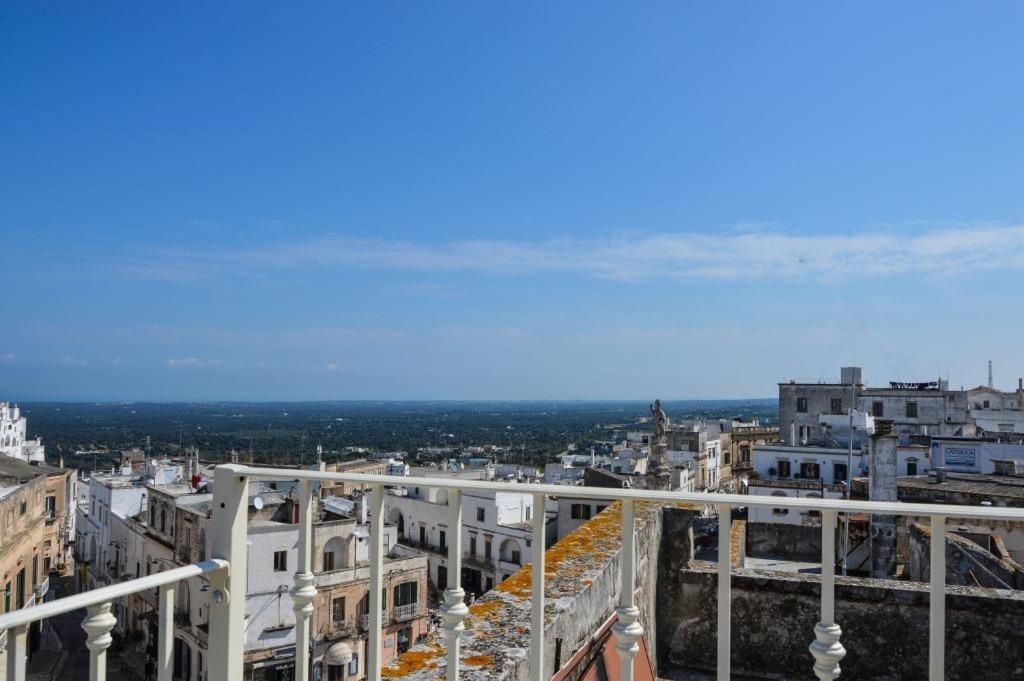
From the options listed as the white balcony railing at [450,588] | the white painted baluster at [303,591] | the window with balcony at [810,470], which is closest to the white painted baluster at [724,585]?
the white balcony railing at [450,588]

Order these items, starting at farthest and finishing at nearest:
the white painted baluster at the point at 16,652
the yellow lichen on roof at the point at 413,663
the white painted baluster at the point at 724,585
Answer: the yellow lichen on roof at the point at 413,663 → the white painted baluster at the point at 724,585 → the white painted baluster at the point at 16,652

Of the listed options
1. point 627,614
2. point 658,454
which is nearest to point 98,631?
point 627,614

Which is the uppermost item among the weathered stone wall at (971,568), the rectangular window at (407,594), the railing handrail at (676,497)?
the railing handrail at (676,497)

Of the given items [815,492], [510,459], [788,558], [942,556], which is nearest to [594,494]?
[942,556]

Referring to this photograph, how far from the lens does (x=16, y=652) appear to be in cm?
190

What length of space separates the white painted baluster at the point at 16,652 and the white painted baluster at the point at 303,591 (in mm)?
897

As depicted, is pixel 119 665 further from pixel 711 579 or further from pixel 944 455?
pixel 944 455

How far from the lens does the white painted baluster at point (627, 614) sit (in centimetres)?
239

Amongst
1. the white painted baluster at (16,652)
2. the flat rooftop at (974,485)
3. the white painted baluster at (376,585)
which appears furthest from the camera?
the flat rooftop at (974,485)

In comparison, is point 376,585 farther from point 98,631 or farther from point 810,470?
point 810,470

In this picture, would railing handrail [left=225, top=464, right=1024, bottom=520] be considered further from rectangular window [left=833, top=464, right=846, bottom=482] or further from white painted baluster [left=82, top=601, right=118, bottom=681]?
rectangular window [left=833, top=464, right=846, bottom=482]

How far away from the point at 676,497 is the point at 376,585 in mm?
1189

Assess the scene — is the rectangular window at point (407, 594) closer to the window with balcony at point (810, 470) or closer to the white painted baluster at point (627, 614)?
the window with balcony at point (810, 470)

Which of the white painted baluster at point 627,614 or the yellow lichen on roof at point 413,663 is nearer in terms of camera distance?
the white painted baluster at point 627,614
